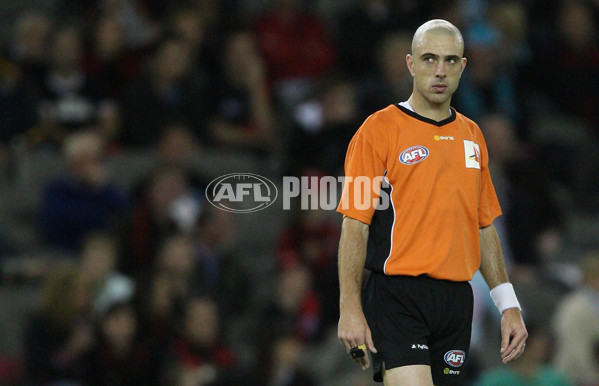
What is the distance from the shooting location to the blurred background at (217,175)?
7836mm

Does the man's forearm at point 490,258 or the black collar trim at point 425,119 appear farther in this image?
the man's forearm at point 490,258

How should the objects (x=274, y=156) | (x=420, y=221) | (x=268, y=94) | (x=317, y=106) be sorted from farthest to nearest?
1. (x=268, y=94)
2. (x=274, y=156)
3. (x=317, y=106)
4. (x=420, y=221)

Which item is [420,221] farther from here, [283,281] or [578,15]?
[578,15]

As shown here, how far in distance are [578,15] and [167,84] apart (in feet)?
14.9

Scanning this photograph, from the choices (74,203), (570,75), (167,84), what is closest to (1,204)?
(74,203)

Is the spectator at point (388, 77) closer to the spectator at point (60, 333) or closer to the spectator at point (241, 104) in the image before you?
the spectator at point (241, 104)

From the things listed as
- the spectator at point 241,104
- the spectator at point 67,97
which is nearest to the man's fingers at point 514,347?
the spectator at point 241,104

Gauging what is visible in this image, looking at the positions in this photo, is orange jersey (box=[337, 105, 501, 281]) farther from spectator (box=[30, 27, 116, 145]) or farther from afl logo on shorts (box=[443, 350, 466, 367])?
spectator (box=[30, 27, 116, 145])

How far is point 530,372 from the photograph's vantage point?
786 cm

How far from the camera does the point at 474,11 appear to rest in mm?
9562

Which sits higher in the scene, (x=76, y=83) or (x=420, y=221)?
(x=76, y=83)

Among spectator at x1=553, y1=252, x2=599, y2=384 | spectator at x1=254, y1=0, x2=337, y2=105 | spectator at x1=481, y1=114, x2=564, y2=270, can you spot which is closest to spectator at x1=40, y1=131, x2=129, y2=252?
spectator at x1=254, y1=0, x2=337, y2=105

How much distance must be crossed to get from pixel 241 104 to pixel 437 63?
4849mm

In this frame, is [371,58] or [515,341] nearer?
[515,341]
